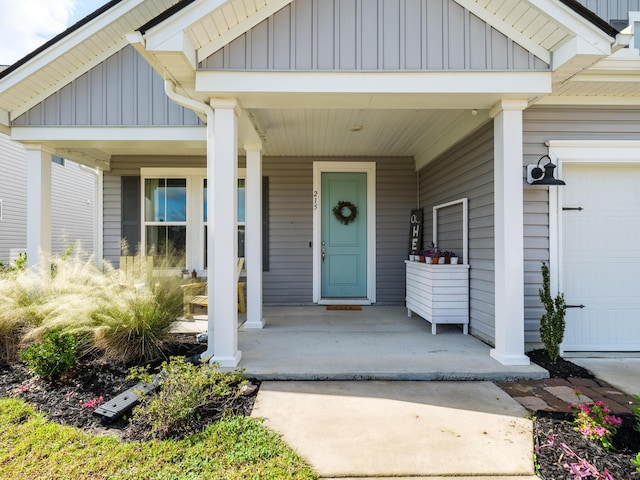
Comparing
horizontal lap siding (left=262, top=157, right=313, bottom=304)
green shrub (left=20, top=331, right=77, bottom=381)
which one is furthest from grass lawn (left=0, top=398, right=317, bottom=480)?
horizontal lap siding (left=262, top=157, right=313, bottom=304)

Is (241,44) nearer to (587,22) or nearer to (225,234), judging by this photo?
(225,234)

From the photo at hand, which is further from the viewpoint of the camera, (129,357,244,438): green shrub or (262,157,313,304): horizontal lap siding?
(262,157,313,304): horizontal lap siding

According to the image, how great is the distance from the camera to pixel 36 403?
253 cm

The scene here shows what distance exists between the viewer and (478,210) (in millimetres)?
3924

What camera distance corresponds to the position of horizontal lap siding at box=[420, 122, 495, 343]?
367 centimetres

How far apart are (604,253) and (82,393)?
492cm

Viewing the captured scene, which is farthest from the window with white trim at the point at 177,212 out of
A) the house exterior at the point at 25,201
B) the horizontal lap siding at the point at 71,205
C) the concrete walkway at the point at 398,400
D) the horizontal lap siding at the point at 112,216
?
the horizontal lap siding at the point at 71,205

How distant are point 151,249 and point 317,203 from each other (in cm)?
285

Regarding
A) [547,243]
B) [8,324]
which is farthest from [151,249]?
[547,243]

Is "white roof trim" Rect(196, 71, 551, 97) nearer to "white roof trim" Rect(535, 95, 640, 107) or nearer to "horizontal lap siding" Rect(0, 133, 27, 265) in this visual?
"white roof trim" Rect(535, 95, 640, 107)

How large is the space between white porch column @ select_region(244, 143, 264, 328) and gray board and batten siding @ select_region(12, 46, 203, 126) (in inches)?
31.8

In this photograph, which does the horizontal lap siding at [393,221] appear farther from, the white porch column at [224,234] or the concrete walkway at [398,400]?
the white porch column at [224,234]

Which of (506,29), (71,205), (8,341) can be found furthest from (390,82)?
(71,205)

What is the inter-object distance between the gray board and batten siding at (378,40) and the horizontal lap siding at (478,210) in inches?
33.6
